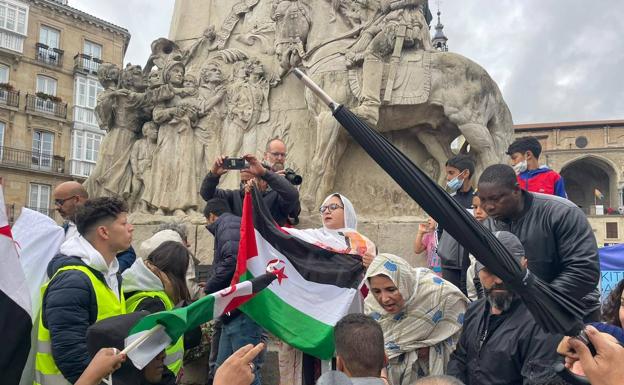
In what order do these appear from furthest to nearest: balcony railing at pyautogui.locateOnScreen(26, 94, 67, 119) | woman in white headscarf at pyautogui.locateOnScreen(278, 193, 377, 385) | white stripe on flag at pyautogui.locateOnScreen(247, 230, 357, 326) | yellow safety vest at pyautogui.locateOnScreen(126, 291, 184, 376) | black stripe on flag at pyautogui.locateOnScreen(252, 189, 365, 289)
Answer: balcony railing at pyautogui.locateOnScreen(26, 94, 67, 119)
woman in white headscarf at pyautogui.locateOnScreen(278, 193, 377, 385)
black stripe on flag at pyautogui.locateOnScreen(252, 189, 365, 289)
white stripe on flag at pyautogui.locateOnScreen(247, 230, 357, 326)
yellow safety vest at pyautogui.locateOnScreen(126, 291, 184, 376)

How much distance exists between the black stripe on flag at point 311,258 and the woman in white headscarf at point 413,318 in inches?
47.3

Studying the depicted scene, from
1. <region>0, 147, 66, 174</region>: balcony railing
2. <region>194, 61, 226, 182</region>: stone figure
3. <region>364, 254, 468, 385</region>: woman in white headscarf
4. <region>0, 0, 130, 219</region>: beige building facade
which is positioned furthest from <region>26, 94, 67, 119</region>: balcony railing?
<region>364, 254, 468, 385</region>: woman in white headscarf

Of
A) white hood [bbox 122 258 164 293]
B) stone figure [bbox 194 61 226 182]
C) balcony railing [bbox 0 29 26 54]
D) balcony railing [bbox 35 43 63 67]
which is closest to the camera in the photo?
white hood [bbox 122 258 164 293]

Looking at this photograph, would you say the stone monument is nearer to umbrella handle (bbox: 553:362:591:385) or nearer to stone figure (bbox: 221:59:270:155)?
stone figure (bbox: 221:59:270:155)

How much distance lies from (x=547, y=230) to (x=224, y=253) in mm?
2908

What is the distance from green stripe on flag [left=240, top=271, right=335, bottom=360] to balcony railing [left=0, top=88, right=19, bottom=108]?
38.1m

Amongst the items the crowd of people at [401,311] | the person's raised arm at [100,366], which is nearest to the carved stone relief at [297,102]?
the crowd of people at [401,311]

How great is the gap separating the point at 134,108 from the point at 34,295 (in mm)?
6867

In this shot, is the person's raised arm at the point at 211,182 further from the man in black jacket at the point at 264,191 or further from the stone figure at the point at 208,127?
the stone figure at the point at 208,127

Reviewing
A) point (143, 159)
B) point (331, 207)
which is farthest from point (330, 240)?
point (143, 159)

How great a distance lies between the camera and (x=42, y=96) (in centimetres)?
3922

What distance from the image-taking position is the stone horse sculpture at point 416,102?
897 cm

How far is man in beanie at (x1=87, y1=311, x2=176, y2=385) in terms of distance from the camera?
2.74 metres

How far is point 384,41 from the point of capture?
883 cm
